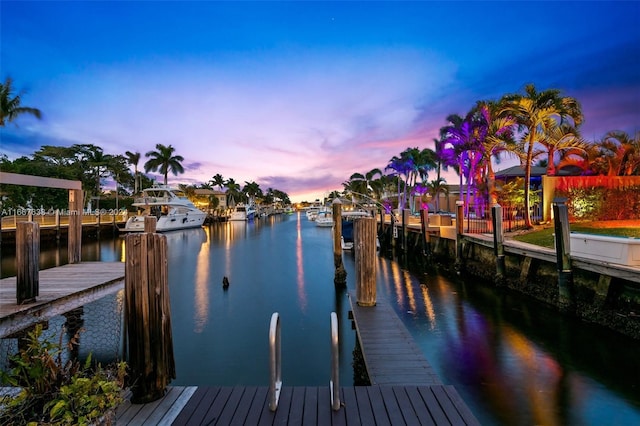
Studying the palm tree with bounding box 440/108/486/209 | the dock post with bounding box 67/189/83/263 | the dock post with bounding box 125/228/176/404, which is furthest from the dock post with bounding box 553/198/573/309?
the palm tree with bounding box 440/108/486/209

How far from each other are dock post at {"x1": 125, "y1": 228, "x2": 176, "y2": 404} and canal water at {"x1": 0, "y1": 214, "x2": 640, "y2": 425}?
15.2ft

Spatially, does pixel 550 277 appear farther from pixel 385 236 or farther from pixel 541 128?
pixel 385 236

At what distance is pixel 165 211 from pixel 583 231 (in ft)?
205

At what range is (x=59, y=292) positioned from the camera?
7.22 meters

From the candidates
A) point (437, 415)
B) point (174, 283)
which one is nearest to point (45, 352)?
point (437, 415)

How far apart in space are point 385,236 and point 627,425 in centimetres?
3205

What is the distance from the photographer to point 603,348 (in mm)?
8711

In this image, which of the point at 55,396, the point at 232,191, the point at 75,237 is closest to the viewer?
the point at 55,396

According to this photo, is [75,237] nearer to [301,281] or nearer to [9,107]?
[301,281]

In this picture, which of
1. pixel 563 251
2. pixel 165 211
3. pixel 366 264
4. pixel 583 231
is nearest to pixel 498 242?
pixel 563 251

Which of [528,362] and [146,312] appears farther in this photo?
[528,362]

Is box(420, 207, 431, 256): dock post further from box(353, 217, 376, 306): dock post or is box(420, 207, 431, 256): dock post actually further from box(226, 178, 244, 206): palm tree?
box(226, 178, 244, 206): palm tree

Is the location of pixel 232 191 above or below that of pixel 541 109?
above

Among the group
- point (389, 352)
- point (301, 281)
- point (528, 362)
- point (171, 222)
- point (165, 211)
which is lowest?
point (301, 281)
